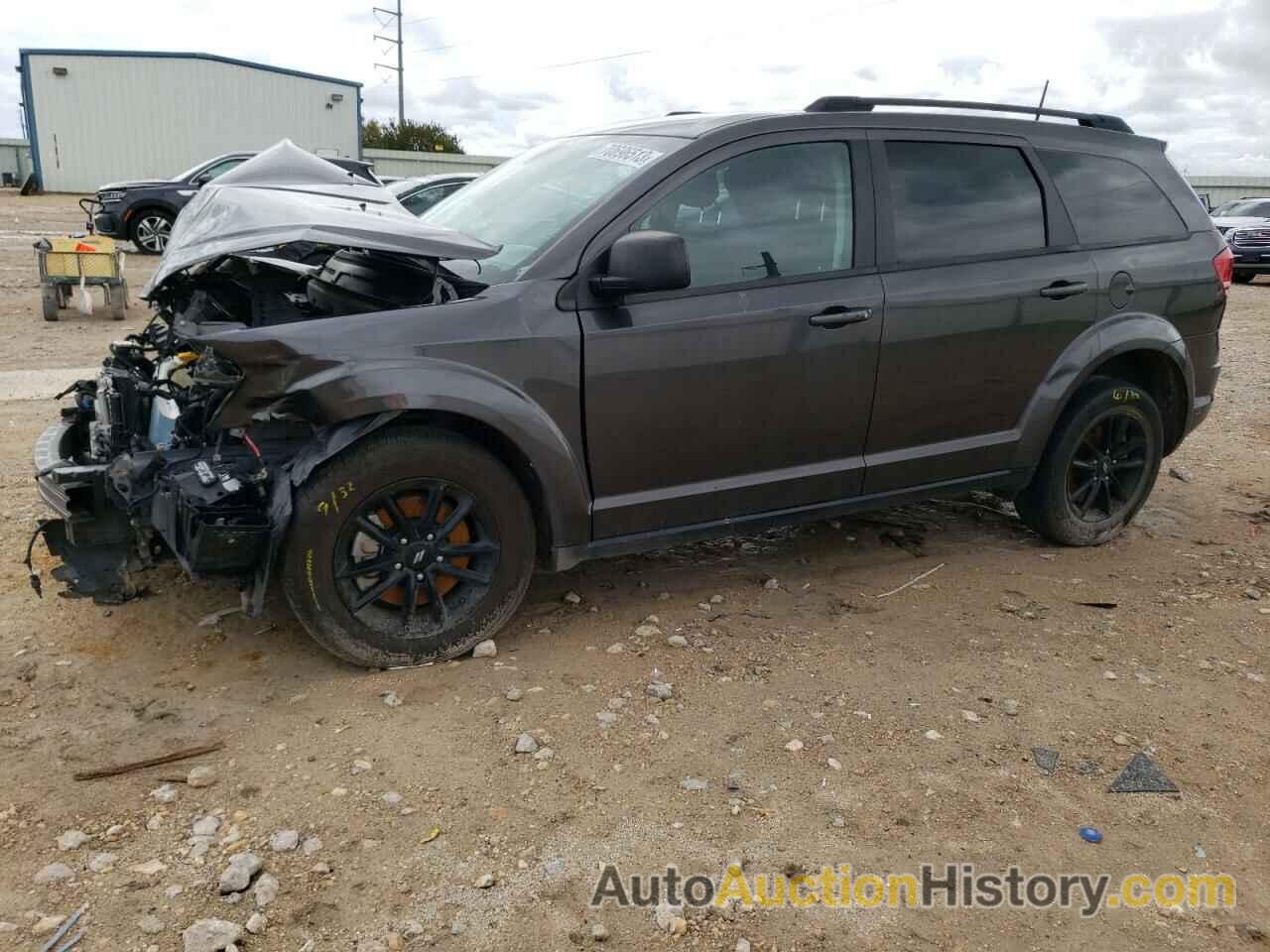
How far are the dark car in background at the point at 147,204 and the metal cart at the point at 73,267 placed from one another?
17.5 feet

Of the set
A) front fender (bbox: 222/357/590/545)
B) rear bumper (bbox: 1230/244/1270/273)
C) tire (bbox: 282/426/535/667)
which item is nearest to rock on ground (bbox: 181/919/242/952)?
tire (bbox: 282/426/535/667)

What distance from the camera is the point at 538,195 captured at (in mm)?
4051

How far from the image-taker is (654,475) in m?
3.76

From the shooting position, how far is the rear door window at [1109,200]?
452cm

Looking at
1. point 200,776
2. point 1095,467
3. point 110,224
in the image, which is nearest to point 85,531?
point 200,776

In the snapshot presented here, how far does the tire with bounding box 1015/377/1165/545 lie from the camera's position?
4699 mm

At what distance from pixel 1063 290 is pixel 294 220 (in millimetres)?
3110

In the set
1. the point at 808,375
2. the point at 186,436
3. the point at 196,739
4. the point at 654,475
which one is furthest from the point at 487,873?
the point at 808,375

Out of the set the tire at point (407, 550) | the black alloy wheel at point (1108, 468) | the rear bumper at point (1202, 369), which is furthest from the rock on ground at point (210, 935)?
the rear bumper at point (1202, 369)

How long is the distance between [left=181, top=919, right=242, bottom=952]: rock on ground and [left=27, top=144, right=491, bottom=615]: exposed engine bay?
1170 millimetres

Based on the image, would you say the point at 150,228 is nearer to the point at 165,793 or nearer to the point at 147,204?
the point at 147,204

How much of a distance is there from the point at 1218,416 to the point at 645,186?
20.1ft

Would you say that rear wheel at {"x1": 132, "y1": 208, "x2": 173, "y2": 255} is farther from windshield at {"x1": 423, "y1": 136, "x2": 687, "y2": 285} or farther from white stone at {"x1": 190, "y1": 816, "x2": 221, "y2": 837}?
white stone at {"x1": 190, "y1": 816, "x2": 221, "y2": 837}

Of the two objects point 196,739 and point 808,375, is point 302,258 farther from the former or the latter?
point 808,375
